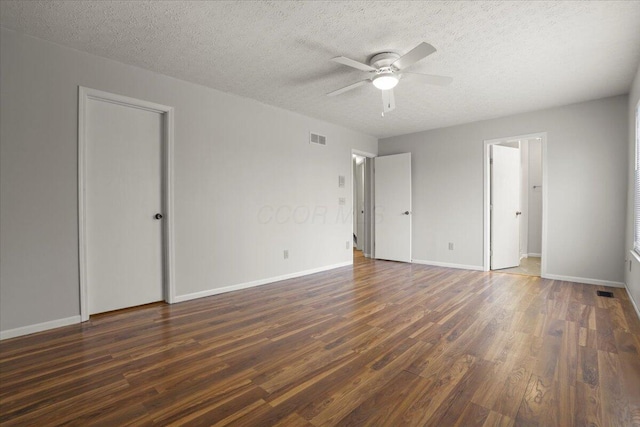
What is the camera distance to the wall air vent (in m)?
5.09

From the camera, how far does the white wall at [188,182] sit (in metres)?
2.59

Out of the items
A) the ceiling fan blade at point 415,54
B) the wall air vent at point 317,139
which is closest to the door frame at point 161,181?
the wall air vent at point 317,139

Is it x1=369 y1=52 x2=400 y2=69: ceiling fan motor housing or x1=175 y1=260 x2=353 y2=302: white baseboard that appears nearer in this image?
x1=369 y1=52 x2=400 y2=69: ceiling fan motor housing

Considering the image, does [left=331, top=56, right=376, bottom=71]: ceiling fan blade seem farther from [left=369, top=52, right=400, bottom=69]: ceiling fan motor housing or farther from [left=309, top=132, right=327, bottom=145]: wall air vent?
[left=309, top=132, right=327, bottom=145]: wall air vent

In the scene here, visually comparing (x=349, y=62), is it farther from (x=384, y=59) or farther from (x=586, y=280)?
(x=586, y=280)

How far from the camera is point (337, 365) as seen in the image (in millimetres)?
2096

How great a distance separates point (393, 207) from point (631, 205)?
3.37 m

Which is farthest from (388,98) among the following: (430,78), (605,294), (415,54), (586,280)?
(586,280)

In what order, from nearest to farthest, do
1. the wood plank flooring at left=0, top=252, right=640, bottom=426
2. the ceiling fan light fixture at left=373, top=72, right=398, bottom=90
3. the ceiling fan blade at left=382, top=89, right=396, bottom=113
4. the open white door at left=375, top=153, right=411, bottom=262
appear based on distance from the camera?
1. the wood plank flooring at left=0, top=252, right=640, bottom=426
2. the ceiling fan light fixture at left=373, top=72, right=398, bottom=90
3. the ceiling fan blade at left=382, top=89, right=396, bottom=113
4. the open white door at left=375, top=153, right=411, bottom=262

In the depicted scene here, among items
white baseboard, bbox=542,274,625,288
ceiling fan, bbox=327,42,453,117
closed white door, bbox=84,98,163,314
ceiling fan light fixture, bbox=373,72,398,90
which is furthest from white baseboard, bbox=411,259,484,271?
closed white door, bbox=84,98,163,314

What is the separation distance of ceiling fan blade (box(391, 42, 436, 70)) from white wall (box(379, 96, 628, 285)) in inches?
119

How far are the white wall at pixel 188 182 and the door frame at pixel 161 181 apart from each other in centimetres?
6

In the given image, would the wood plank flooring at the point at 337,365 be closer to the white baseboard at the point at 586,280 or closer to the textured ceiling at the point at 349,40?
the white baseboard at the point at 586,280

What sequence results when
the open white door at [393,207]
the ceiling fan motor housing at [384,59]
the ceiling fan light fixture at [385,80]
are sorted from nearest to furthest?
1. the ceiling fan motor housing at [384,59]
2. the ceiling fan light fixture at [385,80]
3. the open white door at [393,207]
